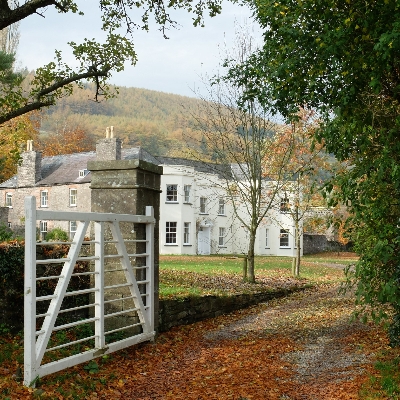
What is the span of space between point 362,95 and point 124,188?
3441mm

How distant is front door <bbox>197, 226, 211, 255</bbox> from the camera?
38.8 meters

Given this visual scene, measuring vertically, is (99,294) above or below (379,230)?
below

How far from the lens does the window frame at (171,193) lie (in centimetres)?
3703

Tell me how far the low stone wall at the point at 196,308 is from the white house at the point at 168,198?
22.2 metres

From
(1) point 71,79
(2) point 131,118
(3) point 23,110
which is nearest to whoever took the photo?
(3) point 23,110

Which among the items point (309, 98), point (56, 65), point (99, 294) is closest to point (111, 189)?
point (99, 294)

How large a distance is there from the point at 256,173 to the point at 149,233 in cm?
901

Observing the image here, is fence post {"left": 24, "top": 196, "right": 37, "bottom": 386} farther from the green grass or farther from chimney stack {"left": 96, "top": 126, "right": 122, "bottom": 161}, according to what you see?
chimney stack {"left": 96, "top": 126, "right": 122, "bottom": 161}

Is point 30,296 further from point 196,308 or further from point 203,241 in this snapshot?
point 203,241

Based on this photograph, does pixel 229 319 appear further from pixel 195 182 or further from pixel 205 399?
pixel 195 182

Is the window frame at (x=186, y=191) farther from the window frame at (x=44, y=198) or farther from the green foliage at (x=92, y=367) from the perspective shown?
the green foliage at (x=92, y=367)

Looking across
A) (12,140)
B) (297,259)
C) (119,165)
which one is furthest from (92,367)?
(297,259)

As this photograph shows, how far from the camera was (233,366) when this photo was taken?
21.7ft

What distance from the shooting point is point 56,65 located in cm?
1187
